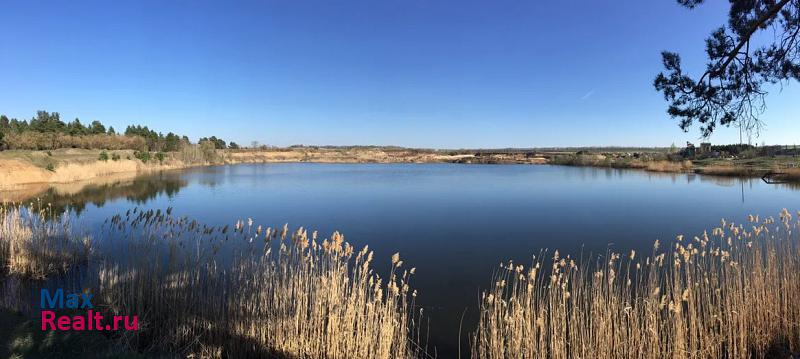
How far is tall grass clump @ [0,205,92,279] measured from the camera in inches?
296

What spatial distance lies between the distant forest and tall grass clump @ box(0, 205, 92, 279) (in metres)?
43.9

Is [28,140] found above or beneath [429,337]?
above

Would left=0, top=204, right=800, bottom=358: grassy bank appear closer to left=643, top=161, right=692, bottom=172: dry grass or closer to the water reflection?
the water reflection

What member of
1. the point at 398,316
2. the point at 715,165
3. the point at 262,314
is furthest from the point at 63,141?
the point at 715,165

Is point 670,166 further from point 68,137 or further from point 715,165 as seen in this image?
point 68,137

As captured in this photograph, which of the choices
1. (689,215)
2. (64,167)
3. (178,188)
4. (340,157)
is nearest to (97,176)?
(64,167)

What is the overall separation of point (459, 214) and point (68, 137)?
52163mm

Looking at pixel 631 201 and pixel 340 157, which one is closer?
pixel 631 201

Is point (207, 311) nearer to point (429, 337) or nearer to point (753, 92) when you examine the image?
point (429, 337)

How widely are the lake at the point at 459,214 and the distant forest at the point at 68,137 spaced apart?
26.8 metres

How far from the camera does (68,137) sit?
160ft

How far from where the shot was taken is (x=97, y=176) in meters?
31.0

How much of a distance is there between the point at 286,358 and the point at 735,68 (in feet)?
21.3

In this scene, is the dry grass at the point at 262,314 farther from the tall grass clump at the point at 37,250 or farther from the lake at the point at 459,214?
the tall grass clump at the point at 37,250
